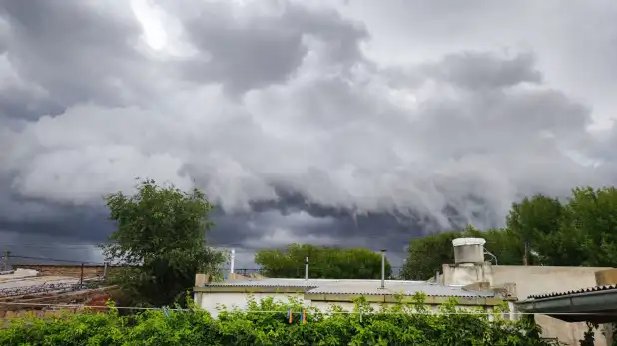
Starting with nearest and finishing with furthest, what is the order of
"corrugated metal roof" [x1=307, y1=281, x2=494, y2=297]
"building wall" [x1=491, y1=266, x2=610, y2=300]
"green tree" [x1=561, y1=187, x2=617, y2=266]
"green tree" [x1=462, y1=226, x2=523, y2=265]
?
"corrugated metal roof" [x1=307, y1=281, x2=494, y2=297]
"building wall" [x1=491, y1=266, x2=610, y2=300]
"green tree" [x1=561, y1=187, x2=617, y2=266]
"green tree" [x1=462, y1=226, x2=523, y2=265]

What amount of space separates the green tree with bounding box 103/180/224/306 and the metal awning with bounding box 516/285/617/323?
15748 mm

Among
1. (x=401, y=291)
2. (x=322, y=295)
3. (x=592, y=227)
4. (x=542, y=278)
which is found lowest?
(x=322, y=295)

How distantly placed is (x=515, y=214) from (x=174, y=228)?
2768 cm

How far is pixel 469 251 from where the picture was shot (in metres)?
18.8

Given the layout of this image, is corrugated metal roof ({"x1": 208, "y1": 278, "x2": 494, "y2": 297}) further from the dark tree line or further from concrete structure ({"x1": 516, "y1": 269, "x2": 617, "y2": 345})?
the dark tree line

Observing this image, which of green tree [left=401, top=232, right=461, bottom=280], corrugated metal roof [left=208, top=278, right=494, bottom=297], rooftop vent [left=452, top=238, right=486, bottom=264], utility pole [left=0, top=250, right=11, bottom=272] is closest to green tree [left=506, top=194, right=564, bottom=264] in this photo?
green tree [left=401, top=232, right=461, bottom=280]

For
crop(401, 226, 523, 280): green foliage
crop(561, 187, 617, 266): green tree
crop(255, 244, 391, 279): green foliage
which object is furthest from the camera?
crop(255, 244, 391, 279): green foliage

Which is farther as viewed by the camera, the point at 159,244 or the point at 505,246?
the point at 505,246

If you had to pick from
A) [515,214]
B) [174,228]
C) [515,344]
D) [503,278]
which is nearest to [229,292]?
[515,344]

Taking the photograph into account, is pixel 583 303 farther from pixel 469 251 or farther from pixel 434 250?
pixel 434 250

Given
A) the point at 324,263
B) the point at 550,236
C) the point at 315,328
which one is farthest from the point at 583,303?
the point at 324,263

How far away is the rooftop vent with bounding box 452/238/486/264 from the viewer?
18.7 meters

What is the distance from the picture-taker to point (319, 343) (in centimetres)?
1016

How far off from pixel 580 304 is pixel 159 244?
18.4 meters
